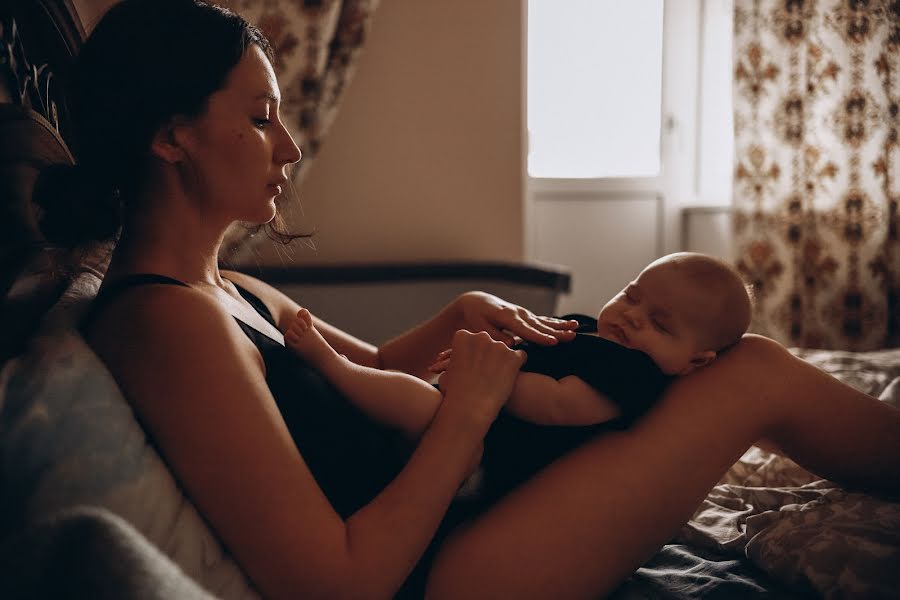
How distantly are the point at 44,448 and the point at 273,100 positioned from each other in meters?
0.53

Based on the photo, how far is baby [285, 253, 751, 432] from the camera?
0.89m

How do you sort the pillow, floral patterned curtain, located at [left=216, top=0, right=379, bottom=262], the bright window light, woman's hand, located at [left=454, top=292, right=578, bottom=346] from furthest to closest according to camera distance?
the bright window light < floral patterned curtain, located at [left=216, top=0, right=379, bottom=262] < woman's hand, located at [left=454, top=292, right=578, bottom=346] < the pillow

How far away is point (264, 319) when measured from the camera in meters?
1.04

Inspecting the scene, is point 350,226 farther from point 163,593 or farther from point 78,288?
point 163,593

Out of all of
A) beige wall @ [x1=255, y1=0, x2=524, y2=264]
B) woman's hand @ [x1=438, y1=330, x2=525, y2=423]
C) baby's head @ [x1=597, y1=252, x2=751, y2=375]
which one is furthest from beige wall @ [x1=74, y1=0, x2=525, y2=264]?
woman's hand @ [x1=438, y1=330, x2=525, y2=423]

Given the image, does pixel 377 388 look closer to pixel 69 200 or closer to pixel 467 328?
pixel 467 328

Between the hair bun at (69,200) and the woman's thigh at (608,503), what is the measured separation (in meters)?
0.63

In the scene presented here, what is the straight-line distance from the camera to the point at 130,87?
85 cm

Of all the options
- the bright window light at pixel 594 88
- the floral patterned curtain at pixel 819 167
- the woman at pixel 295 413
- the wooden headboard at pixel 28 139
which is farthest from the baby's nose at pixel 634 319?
the bright window light at pixel 594 88

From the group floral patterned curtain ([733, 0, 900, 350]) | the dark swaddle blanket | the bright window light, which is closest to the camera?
the dark swaddle blanket

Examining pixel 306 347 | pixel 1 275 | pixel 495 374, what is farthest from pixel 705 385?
pixel 1 275

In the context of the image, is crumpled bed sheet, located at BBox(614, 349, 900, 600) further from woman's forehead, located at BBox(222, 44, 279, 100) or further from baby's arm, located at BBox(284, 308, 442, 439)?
woman's forehead, located at BBox(222, 44, 279, 100)

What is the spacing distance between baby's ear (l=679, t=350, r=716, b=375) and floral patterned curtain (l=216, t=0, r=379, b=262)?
1.46 m

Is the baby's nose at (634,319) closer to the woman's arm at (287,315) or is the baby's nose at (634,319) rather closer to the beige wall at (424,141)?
the woman's arm at (287,315)
